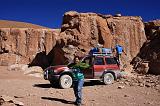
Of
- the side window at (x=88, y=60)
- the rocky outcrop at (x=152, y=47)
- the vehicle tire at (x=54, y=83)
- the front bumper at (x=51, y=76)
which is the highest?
the rocky outcrop at (x=152, y=47)

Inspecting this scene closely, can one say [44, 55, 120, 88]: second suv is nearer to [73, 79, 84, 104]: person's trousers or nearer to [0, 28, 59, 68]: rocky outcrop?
[73, 79, 84, 104]: person's trousers

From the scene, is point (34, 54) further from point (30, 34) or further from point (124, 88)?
point (124, 88)

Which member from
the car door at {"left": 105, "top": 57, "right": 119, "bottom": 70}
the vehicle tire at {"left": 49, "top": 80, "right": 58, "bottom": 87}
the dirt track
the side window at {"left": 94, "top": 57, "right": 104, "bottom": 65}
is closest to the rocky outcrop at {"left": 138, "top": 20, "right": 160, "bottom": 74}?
the car door at {"left": 105, "top": 57, "right": 119, "bottom": 70}

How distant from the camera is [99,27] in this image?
33.2m

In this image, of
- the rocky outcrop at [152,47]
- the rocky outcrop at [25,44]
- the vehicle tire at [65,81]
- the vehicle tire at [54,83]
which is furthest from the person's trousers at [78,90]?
the rocky outcrop at [25,44]

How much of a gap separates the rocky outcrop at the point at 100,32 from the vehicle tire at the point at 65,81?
12.0m

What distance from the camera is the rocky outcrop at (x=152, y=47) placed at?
27891 mm

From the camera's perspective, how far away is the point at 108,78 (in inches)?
822

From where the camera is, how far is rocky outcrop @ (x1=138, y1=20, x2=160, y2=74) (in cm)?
2789

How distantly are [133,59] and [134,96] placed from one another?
53.3 feet

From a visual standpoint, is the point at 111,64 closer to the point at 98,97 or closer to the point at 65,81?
the point at 65,81

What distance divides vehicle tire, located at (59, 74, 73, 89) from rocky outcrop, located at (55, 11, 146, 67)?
1202 centimetres

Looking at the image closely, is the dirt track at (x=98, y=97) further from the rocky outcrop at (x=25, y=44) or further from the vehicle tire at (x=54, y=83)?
the rocky outcrop at (x=25, y=44)

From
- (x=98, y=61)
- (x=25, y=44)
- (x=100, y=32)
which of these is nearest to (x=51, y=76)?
(x=98, y=61)
